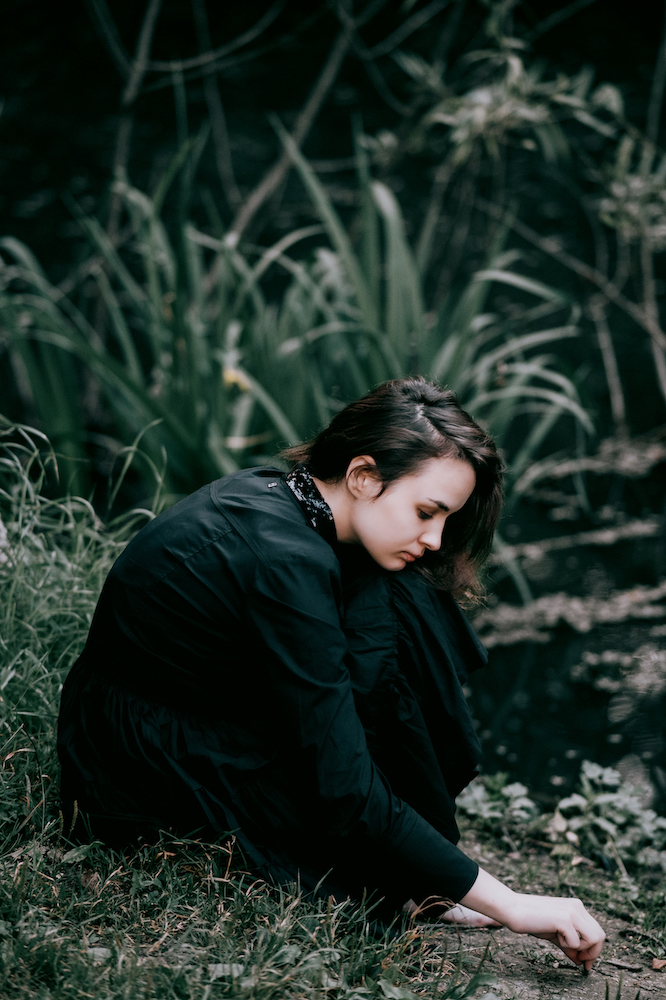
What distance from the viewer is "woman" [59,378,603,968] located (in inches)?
47.1

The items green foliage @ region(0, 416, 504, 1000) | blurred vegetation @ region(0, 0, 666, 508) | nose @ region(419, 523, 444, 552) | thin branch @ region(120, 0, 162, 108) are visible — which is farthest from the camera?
thin branch @ region(120, 0, 162, 108)

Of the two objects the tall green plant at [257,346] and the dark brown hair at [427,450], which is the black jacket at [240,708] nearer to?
the dark brown hair at [427,450]

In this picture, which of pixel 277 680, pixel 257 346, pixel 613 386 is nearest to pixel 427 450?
pixel 277 680

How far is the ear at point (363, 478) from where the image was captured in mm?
1324

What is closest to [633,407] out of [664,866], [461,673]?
[664,866]

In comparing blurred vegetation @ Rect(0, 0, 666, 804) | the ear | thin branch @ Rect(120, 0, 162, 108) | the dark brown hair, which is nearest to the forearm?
the dark brown hair

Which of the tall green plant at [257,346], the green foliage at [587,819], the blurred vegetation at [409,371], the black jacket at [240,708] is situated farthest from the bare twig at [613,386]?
the black jacket at [240,708]

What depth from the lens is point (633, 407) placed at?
3.85 meters

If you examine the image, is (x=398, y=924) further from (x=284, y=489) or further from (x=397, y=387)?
(x=397, y=387)

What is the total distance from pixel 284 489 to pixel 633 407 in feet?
9.42

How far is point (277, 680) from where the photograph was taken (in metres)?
1.20

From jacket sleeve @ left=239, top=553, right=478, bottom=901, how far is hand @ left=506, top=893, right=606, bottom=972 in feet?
0.26

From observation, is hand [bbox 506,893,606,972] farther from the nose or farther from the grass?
the nose

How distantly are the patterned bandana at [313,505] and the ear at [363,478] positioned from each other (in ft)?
0.16
